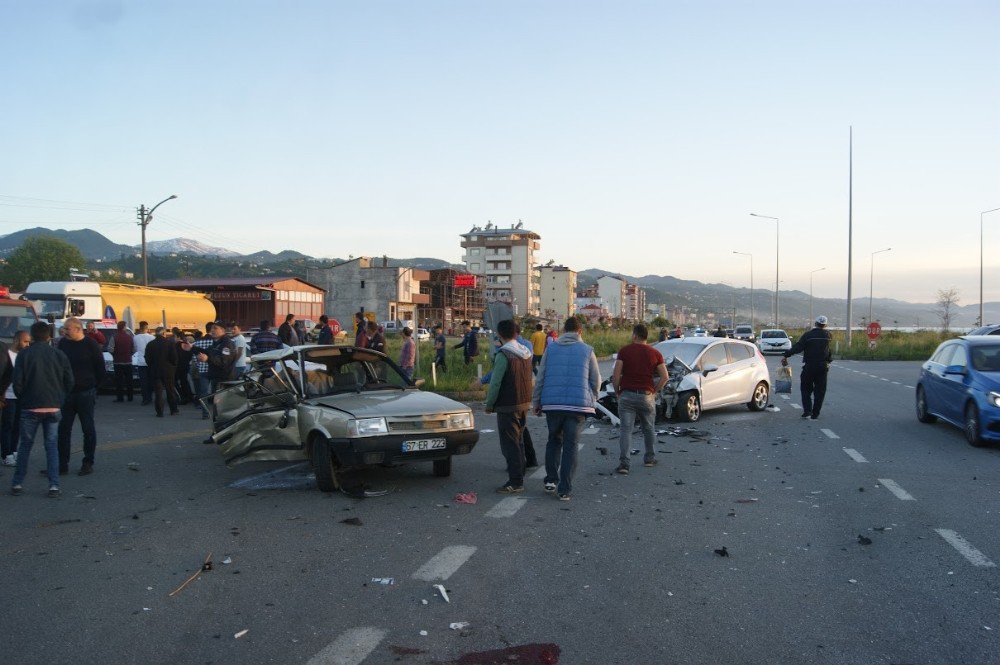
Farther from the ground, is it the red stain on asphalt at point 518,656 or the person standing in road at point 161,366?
the person standing in road at point 161,366

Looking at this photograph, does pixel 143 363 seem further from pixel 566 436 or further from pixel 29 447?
pixel 566 436

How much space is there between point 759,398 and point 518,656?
13556 mm

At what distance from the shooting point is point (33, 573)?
19.2 feet

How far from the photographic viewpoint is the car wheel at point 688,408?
48.5 feet

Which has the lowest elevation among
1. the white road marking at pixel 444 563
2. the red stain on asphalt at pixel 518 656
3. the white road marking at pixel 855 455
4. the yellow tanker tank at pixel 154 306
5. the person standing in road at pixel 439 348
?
the white road marking at pixel 855 455

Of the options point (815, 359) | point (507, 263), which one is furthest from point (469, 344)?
point (507, 263)

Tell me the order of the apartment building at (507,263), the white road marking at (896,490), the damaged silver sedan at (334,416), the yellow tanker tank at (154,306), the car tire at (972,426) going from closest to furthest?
1. the white road marking at (896,490)
2. the damaged silver sedan at (334,416)
3. the car tire at (972,426)
4. the yellow tanker tank at (154,306)
5. the apartment building at (507,263)

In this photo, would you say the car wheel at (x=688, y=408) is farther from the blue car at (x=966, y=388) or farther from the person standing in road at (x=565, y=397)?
the person standing in road at (x=565, y=397)

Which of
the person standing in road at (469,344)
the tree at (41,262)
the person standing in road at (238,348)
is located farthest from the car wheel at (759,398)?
→ the tree at (41,262)

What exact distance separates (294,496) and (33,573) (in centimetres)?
298

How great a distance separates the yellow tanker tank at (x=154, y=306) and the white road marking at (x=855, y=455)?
2135cm

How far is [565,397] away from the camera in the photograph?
27.0 feet

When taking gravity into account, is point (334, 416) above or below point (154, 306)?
below

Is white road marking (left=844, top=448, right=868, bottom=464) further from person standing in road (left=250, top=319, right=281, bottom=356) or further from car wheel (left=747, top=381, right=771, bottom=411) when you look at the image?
person standing in road (left=250, top=319, right=281, bottom=356)
